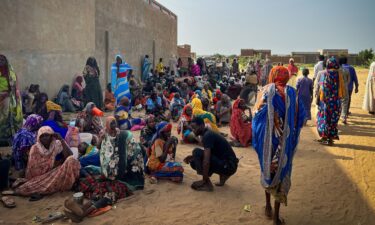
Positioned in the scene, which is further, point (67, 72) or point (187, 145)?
point (67, 72)

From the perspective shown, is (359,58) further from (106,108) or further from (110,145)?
(110,145)

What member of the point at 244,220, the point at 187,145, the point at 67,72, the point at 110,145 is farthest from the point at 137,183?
the point at 67,72

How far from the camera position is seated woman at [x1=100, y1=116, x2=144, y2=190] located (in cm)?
479

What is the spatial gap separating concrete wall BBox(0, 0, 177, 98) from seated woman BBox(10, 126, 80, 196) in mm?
4691

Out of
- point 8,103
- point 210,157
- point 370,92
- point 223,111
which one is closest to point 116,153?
point 210,157

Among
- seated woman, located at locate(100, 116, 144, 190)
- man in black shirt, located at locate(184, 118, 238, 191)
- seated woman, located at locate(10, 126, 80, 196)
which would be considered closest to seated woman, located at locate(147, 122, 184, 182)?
man in black shirt, located at locate(184, 118, 238, 191)

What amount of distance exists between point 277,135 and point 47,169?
313 cm

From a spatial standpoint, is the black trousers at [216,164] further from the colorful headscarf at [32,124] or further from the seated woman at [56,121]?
the colorful headscarf at [32,124]

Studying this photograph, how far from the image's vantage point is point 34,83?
9.97 metres

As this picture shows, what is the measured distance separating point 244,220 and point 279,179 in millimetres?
720

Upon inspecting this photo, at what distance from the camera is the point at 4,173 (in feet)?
16.3

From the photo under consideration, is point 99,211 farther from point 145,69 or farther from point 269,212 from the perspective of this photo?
point 145,69

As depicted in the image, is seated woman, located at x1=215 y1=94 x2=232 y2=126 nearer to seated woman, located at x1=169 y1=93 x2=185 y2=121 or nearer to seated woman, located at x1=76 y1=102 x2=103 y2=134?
seated woman, located at x1=169 y1=93 x2=185 y2=121

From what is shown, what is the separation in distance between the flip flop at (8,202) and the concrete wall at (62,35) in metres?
5.02
